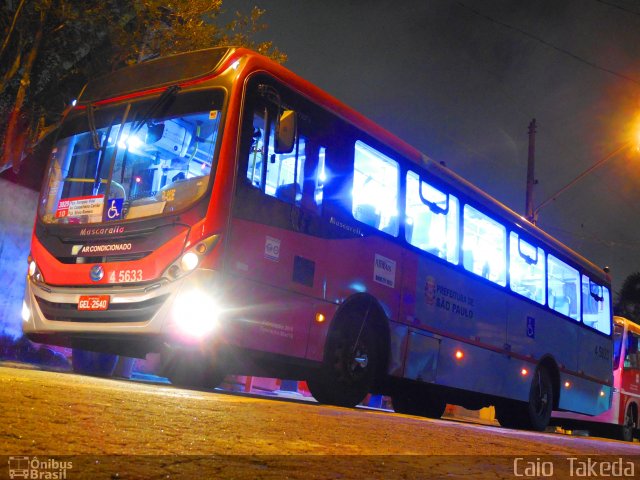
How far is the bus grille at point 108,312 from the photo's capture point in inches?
273

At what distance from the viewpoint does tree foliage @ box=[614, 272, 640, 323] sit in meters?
47.8

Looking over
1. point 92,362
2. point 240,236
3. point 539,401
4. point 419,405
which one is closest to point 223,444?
point 240,236

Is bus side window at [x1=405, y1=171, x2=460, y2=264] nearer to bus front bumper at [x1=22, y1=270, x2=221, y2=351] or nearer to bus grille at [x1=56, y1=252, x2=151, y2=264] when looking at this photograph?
bus front bumper at [x1=22, y1=270, x2=221, y2=351]

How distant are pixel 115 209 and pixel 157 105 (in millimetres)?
1232

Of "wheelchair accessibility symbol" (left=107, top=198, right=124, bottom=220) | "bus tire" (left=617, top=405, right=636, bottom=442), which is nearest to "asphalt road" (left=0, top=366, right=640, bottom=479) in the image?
"wheelchair accessibility symbol" (left=107, top=198, right=124, bottom=220)

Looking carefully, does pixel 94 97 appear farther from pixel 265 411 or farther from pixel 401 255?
pixel 265 411

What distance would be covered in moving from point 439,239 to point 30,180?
1084 cm

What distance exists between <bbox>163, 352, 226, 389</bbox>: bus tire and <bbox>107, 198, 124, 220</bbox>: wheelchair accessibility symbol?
5.38 ft

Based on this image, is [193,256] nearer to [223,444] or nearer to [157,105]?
[157,105]

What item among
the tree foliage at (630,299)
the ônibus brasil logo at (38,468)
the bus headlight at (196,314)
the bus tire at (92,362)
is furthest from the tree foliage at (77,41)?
the tree foliage at (630,299)

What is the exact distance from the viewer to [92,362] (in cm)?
1011

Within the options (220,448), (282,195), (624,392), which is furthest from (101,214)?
(624,392)

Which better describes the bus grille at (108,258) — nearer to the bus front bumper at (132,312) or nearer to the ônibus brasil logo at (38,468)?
Result: the bus front bumper at (132,312)

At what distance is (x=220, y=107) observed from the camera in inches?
289
